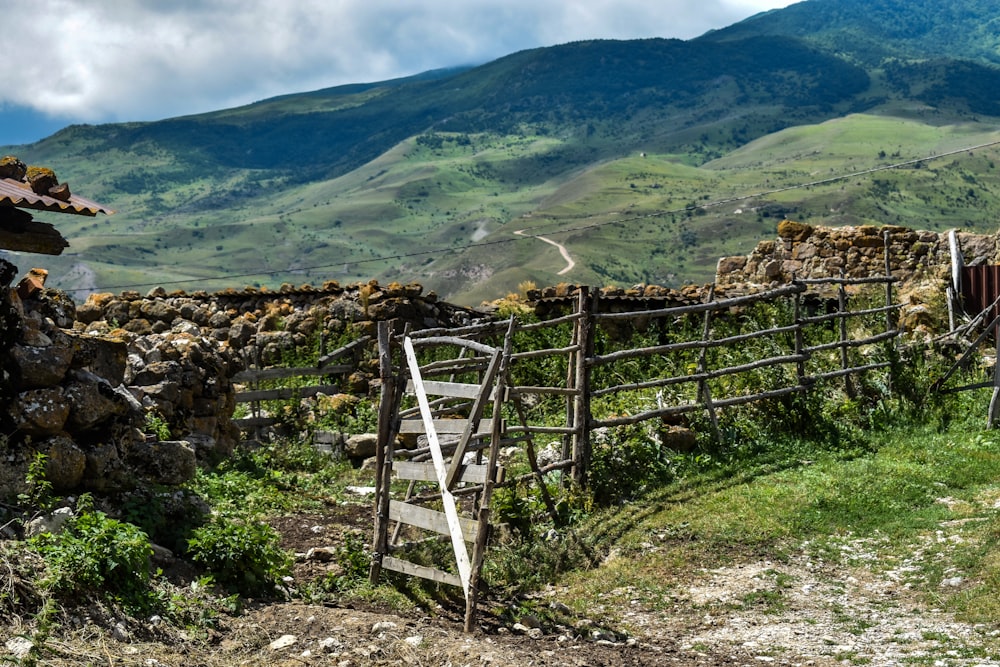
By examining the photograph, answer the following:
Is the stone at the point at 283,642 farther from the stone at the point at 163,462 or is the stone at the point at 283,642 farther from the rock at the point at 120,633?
the stone at the point at 163,462

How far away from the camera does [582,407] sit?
1042cm

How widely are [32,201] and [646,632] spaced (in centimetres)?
563

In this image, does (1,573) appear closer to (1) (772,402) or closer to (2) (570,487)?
(2) (570,487)

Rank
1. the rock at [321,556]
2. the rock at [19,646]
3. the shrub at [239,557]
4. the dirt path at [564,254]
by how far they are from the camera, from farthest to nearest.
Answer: the dirt path at [564,254], the rock at [321,556], the shrub at [239,557], the rock at [19,646]

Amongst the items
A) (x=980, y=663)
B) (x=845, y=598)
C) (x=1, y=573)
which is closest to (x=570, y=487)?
(x=845, y=598)

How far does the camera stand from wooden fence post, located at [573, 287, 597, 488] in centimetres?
1037

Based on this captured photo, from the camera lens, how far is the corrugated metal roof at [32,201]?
26.5 ft

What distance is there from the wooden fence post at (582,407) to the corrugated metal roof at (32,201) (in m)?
4.52

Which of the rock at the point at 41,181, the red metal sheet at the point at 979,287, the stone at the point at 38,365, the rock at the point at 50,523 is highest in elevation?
the rock at the point at 41,181

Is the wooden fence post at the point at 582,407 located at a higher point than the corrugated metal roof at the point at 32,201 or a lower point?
lower

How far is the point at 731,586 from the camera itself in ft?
26.4

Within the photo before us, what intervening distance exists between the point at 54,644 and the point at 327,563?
10.4 ft

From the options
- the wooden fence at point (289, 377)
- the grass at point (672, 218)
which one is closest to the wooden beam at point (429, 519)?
the wooden fence at point (289, 377)

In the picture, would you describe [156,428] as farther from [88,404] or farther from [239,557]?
[239,557]
